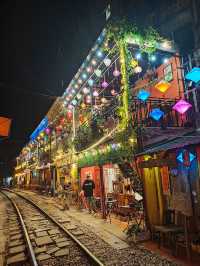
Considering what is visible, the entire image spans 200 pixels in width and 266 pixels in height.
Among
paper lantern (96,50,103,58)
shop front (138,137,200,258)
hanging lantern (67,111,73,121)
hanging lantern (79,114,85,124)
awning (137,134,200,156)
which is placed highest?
paper lantern (96,50,103,58)

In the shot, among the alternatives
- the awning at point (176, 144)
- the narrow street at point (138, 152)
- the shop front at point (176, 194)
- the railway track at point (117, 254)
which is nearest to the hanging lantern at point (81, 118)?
the narrow street at point (138, 152)

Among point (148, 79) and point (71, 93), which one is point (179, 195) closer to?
point (148, 79)

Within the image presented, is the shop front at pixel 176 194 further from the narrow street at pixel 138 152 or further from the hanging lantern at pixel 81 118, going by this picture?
the hanging lantern at pixel 81 118

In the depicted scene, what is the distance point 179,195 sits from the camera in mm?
8117

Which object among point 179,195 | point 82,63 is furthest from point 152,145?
point 82,63

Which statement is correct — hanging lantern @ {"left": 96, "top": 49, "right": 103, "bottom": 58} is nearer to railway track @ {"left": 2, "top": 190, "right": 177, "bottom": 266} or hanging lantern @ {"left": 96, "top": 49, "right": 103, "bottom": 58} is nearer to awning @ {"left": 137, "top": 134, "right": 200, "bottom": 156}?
awning @ {"left": 137, "top": 134, "right": 200, "bottom": 156}

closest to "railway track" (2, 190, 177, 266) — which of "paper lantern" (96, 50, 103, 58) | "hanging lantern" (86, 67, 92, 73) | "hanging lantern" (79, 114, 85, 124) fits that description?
"paper lantern" (96, 50, 103, 58)

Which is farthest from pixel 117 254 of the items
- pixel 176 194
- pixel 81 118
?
pixel 81 118

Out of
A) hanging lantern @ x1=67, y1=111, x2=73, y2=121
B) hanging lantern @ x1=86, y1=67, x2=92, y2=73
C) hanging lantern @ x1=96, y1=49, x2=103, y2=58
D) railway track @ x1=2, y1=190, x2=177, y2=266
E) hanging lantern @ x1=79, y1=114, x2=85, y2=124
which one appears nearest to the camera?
railway track @ x1=2, y1=190, x2=177, y2=266

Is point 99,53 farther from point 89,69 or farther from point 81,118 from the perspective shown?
point 81,118

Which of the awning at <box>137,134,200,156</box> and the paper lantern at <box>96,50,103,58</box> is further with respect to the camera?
the paper lantern at <box>96,50,103,58</box>

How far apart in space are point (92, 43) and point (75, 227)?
1130 centimetres

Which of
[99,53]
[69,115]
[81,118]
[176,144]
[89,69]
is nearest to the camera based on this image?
[176,144]

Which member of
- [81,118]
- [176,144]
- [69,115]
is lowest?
[176,144]
